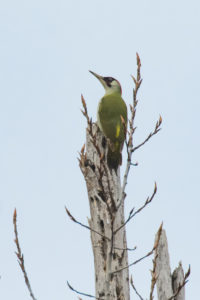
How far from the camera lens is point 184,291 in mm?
6293

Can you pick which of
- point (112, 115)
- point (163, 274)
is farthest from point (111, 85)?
point (163, 274)

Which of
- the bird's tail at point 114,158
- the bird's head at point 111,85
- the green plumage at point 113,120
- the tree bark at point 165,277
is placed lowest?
the tree bark at point 165,277

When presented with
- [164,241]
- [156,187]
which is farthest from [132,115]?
[164,241]

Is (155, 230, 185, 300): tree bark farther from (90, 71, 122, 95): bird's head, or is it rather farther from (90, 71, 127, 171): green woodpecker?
(90, 71, 122, 95): bird's head

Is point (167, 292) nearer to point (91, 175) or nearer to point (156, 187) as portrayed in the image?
point (91, 175)

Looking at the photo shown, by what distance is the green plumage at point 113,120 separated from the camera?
635 cm

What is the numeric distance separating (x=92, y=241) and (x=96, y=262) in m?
0.24

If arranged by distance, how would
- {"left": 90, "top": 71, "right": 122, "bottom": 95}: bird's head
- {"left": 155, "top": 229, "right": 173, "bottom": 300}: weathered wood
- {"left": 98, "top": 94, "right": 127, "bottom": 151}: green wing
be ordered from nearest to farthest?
{"left": 155, "top": 229, "right": 173, "bottom": 300}: weathered wood
{"left": 98, "top": 94, "right": 127, "bottom": 151}: green wing
{"left": 90, "top": 71, "right": 122, "bottom": 95}: bird's head

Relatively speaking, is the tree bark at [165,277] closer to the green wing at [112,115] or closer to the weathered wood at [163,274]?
the weathered wood at [163,274]

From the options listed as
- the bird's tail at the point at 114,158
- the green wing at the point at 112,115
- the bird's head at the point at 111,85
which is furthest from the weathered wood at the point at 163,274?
the bird's head at the point at 111,85

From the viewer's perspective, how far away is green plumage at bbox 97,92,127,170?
6.35 m

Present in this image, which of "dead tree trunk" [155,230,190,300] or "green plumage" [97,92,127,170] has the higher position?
"green plumage" [97,92,127,170]

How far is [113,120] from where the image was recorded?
7.18 metres

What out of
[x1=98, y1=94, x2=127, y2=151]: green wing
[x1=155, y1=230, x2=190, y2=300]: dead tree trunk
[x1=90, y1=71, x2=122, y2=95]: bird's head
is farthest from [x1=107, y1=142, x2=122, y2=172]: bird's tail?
[x1=90, y1=71, x2=122, y2=95]: bird's head
